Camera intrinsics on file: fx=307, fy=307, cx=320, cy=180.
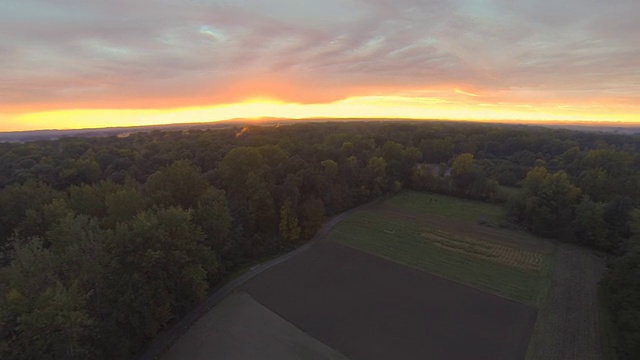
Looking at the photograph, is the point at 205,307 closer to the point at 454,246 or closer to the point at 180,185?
the point at 180,185

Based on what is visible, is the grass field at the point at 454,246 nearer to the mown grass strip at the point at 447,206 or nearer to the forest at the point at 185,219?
the mown grass strip at the point at 447,206

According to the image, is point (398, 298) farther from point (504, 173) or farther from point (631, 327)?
point (504, 173)

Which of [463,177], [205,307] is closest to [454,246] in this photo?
[463,177]

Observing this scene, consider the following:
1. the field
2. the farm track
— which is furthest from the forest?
the field

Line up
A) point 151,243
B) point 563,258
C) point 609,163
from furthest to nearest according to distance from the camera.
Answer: point 609,163, point 563,258, point 151,243

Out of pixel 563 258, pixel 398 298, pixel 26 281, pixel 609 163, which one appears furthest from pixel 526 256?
pixel 26 281

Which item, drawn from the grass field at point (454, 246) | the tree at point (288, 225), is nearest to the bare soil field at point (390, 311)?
the grass field at point (454, 246)
